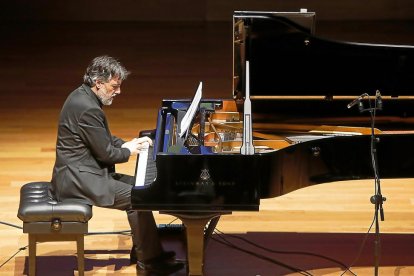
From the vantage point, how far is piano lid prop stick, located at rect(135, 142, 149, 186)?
13.9ft

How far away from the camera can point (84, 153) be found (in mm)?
4539

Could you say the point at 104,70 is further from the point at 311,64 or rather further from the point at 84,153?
the point at 311,64

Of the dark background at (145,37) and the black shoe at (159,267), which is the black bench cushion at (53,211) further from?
the dark background at (145,37)

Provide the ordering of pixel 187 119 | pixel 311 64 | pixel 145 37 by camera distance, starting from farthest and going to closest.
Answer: pixel 145 37, pixel 311 64, pixel 187 119

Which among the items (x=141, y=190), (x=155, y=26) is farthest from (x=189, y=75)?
(x=141, y=190)

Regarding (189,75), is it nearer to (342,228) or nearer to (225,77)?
(225,77)

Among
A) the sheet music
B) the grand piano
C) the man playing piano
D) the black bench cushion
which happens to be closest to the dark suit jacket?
the man playing piano

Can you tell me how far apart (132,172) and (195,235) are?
222cm

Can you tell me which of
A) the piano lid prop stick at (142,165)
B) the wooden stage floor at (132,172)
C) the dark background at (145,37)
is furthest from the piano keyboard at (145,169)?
the dark background at (145,37)

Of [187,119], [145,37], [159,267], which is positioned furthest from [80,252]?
[145,37]

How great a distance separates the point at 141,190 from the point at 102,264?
1.00m

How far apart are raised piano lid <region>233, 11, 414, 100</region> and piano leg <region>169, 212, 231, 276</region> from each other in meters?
1.10

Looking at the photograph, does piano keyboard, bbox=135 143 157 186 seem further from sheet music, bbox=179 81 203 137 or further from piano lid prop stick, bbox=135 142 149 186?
sheet music, bbox=179 81 203 137

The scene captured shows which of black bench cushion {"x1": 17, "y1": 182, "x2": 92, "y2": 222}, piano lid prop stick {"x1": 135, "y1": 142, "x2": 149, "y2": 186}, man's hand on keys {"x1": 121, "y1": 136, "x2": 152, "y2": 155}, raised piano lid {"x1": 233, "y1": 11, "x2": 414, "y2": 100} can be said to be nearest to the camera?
piano lid prop stick {"x1": 135, "y1": 142, "x2": 149, "y2": 186}
